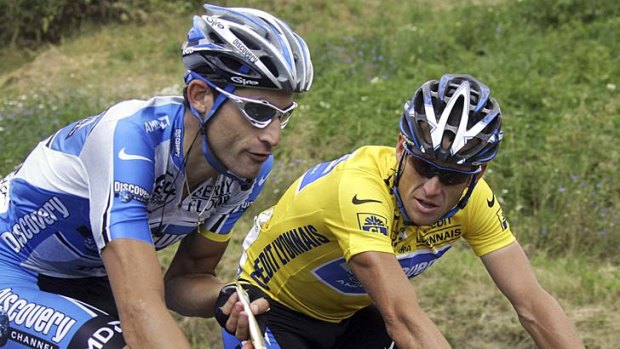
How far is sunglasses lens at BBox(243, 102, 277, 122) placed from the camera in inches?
114

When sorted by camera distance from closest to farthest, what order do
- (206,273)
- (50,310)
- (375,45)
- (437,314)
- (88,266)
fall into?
(50,310)
(88,266)
(206,273)
(437,314)
(375,45)

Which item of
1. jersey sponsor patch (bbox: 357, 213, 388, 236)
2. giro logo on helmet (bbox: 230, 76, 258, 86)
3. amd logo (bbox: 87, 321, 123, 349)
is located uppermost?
giro logo on helmet (bbox: 230, 76, 258, 86)

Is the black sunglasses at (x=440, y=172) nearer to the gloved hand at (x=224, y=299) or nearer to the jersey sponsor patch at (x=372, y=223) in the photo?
the jersey sponsor patch at (x=372, y=223)

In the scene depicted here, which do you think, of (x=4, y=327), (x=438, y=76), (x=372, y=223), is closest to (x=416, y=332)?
(x=372, y=223)

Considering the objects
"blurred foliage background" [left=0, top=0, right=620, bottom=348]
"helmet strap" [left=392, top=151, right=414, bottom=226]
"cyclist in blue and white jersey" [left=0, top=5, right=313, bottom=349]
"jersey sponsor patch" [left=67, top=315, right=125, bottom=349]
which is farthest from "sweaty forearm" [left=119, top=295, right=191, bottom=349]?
"blurred foliage background" [left=0, top=0, right=620, bottom=348]

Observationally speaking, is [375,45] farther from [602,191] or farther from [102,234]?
[102,234]

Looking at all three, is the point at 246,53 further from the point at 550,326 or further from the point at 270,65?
the point at 550,326

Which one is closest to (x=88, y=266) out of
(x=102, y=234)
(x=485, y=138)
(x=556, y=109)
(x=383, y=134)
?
(x=102, y=234)

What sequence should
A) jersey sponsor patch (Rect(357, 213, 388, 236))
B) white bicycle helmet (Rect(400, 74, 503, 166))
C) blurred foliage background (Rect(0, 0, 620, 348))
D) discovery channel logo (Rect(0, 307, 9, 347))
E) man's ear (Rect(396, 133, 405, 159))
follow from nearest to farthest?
discovery channel logo (Rect(0, 307, 9, 347)) → jersey sponsor patch (Rect(357, 213, 388, 236)) → white bicycle helmet (Rect(400, 74, 503, 166)) → man's ear (Rect(396, 133, 405, 159)) → blurred foliage background (Rect(0, 0, 620, 348))

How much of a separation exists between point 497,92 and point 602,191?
201 centimetres

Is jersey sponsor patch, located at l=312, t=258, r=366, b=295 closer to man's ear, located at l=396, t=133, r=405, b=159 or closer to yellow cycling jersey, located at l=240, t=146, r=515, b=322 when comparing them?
yellow cycling jersey, located at l=240, t=146, r=515, b=322

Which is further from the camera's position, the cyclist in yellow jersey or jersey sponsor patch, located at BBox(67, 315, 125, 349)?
the cyclist in yellow jersey

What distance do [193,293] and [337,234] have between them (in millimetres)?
663

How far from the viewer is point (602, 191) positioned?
6902 mm
